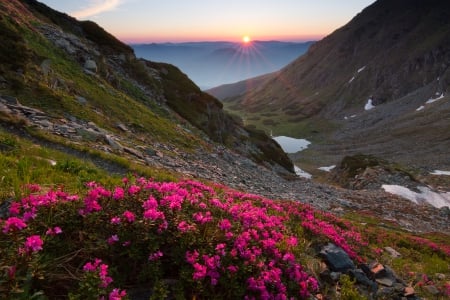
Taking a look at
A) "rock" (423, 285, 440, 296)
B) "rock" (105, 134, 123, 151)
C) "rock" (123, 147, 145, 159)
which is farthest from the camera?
"rock" (123, 147, 145, 159)

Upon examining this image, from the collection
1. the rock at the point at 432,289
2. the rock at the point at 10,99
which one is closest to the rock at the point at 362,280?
the rock at the point at 432,289

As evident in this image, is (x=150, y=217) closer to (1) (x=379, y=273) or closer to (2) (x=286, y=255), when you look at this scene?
(2) (x=286, y=255)

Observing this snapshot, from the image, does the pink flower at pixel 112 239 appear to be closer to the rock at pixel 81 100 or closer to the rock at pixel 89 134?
the rock at pixel 89 134

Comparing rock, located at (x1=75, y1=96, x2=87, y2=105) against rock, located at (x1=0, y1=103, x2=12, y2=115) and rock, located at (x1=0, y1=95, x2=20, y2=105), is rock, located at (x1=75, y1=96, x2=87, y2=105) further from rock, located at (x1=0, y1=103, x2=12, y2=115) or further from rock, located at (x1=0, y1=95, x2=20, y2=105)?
rock, located at (x1=0, y1=103, x2=12, y2=115)

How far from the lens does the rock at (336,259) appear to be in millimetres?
9820

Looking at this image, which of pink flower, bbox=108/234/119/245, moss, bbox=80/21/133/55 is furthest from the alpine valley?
moss, bbox=80/21/133/55

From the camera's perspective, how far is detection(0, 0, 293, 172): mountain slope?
25611mm

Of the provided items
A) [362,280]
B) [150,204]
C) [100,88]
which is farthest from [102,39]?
[362,280]

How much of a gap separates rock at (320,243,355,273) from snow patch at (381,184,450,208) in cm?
5082

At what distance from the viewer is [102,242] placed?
20.2 feet

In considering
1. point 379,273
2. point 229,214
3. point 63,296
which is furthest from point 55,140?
point 379,273

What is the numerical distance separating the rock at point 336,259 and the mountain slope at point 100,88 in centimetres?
1541

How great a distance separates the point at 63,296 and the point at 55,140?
50.2ft

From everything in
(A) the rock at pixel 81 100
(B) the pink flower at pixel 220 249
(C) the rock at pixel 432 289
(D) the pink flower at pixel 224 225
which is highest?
(D) the pink flower at pixel 224 225
